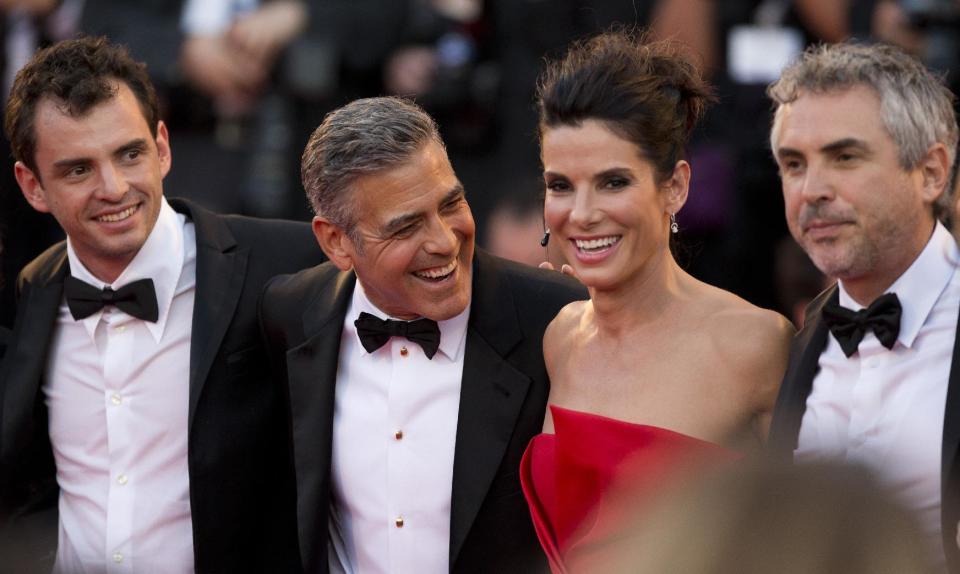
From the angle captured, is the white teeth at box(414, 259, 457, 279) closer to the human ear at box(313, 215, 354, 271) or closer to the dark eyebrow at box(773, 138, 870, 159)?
the human ear at box(313, 215, 354, 271)

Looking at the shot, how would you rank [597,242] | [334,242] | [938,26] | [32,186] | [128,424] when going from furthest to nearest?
1. [938,26]
2. [32,186]
3. [128,424]
4. [334,242]
5. [597,242]

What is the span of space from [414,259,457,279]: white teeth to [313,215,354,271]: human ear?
0.22 meters

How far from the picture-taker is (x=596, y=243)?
3.05 metres

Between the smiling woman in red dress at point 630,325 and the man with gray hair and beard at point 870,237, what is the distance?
0.41 ft

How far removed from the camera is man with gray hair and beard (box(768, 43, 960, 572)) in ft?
9.22

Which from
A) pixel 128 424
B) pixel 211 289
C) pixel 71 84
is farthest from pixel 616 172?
pixel 71 84

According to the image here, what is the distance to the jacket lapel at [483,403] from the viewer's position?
314 cm

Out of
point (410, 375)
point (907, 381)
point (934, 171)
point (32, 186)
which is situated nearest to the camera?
point (907, 381)

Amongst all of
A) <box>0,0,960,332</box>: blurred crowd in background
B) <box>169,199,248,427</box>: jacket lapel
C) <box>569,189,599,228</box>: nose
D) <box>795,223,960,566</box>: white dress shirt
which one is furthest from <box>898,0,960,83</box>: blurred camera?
<box>169,199,248,427</box>: jacket lapel

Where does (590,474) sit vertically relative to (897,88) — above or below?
below

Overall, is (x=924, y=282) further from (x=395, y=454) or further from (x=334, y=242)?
(x=334, y=242)

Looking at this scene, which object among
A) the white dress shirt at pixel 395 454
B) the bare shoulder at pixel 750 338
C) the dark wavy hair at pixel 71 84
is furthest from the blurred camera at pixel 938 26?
the dark wavy hair at pixel 71 84

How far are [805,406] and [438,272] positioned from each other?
93cm

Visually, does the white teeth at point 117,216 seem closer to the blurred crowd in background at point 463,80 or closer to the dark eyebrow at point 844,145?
the blurred crowd in background at point 463,80
